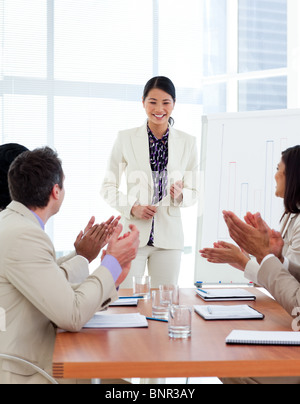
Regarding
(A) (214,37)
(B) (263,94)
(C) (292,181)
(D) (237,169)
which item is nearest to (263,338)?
(C) (292,181)

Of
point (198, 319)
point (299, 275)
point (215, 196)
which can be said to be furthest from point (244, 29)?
point (198, 319)


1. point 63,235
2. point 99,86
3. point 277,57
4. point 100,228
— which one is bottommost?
point 63,235

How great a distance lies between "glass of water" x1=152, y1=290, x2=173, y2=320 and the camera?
6.04 feet

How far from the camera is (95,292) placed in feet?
5.32

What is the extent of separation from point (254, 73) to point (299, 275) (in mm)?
3354

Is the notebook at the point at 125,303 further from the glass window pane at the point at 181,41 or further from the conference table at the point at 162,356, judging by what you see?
the glass window pane at the point at 181,41

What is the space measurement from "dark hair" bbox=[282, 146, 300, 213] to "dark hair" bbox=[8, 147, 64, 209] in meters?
1.22

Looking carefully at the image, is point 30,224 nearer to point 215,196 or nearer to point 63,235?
point 215,196

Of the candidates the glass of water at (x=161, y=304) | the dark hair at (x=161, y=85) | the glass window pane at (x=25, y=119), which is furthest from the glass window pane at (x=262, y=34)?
the glass of water at (x=161, y=304)

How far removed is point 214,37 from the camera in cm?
518

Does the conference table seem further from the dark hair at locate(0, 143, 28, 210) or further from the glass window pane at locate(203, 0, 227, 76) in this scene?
the glass window pane at locate(203, 0, 227, 76)

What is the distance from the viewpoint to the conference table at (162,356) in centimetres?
132

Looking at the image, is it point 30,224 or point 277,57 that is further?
point 277,57

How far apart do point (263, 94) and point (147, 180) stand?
2182 millimetres
